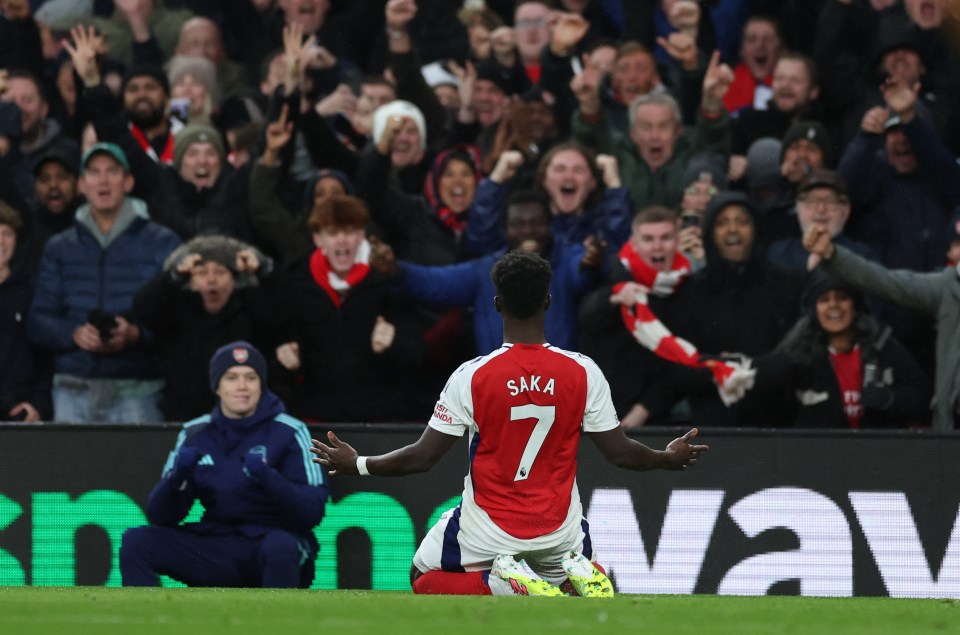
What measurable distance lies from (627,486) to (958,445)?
71.1 inches

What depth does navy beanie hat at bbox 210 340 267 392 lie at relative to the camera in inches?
338

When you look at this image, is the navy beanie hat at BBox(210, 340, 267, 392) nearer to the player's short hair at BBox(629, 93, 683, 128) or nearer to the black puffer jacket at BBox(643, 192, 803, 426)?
the black puffer jacket at BBox(643, 192, 803, 426)

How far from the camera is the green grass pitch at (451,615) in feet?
16.6

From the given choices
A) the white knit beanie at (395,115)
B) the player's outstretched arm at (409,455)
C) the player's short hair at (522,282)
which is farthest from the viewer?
the white knit beanie at (395,115)

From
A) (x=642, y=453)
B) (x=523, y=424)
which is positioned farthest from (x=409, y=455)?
(x=642, y=453)

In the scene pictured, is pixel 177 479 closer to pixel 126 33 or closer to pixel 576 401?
pixel 576 401

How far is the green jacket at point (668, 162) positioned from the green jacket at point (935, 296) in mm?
1168

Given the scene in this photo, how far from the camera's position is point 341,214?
9.60 m

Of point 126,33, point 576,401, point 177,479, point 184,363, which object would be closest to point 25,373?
point 184,363

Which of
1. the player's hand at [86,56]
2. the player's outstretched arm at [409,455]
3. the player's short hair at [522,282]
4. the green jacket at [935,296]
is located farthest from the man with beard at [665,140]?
the player's outstretched arm at [409,455]

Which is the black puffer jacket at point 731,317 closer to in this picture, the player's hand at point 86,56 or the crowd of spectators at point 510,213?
the crowd of spectators at point 510,213

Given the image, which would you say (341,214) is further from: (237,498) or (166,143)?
(237,498)

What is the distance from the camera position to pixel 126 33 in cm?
1124

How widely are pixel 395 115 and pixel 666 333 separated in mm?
2276
